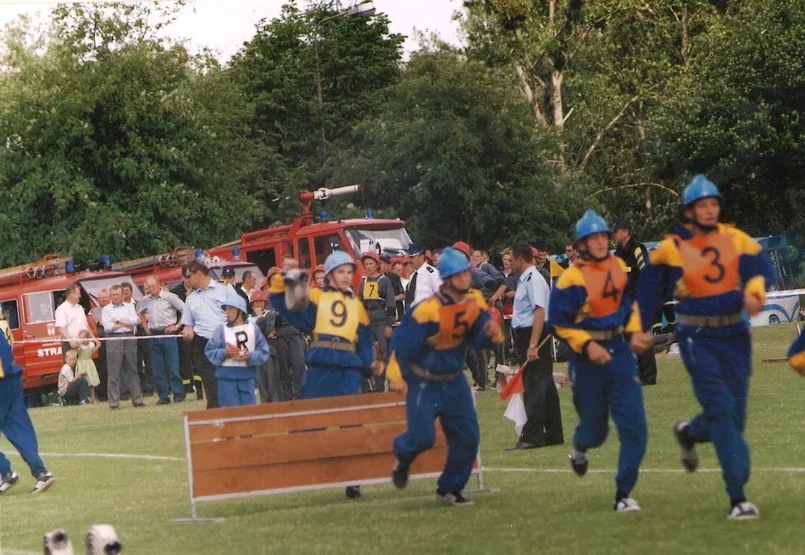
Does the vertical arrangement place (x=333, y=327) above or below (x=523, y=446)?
above

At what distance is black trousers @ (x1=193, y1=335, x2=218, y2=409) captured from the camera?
19.9 meters

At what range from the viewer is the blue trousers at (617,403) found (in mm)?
10086

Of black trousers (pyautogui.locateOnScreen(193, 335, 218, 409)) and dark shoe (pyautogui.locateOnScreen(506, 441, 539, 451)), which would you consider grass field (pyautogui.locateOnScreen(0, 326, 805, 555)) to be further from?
black trousers (pyautogui.locateOnScreen(193, 335, 218, 409))

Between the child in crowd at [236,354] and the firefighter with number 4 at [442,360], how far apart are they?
4.25 m

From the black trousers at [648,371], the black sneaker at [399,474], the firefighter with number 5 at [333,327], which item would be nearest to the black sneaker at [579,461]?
the black sneaker at [399,474]

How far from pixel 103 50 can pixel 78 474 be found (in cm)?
2811

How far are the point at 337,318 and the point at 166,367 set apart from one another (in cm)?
1440

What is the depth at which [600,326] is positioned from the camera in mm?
10328

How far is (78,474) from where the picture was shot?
15812 mm

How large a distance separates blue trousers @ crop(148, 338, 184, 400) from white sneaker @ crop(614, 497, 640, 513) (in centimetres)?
1658

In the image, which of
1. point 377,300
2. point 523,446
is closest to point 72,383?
point 377,300

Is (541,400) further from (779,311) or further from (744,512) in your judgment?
(779,311)

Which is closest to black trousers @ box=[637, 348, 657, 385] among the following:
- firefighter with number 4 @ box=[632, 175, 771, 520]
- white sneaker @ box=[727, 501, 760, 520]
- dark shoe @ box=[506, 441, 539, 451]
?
dark shoe @ box=[506, 441, 539, 451]

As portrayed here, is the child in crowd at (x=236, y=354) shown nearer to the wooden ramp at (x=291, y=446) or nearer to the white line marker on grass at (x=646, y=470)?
the white line marker on grass at (x=646, y=470)
